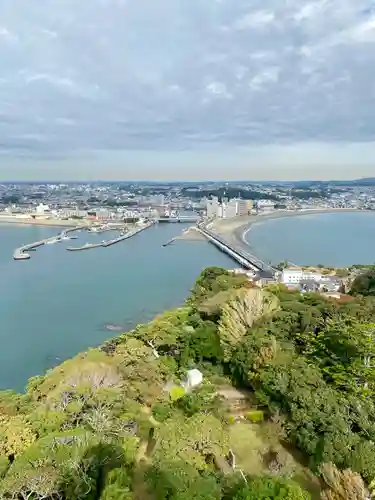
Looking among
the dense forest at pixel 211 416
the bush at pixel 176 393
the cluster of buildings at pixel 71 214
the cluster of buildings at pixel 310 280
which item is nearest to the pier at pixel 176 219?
the cluster of buildings at pixel 71 214

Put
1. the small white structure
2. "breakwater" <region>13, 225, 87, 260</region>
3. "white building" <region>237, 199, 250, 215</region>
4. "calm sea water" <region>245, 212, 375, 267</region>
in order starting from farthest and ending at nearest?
"white building" <region>237, 199, 250, 215</region>
"calm sea water" <region>245, 212, 375, 267</region>
"breakwater" <region>13, 225, 87, 260</region>
the small white structure

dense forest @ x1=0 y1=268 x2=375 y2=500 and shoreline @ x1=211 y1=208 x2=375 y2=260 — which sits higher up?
dense forest @ x1=0 y1=268 x2=375 y2=500

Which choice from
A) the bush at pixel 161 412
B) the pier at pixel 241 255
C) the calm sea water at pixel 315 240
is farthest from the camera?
the calm sea water at pixel 315 240

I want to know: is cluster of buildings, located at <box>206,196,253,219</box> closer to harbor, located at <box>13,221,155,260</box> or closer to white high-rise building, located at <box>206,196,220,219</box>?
white high-rise building, located at <box>206,196,220,219</box>

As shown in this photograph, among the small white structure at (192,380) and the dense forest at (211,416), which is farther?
the small white structure at (192,380)

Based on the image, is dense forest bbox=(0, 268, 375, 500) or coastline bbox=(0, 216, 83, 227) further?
coastline bbox=(0, 216, 83, 227)

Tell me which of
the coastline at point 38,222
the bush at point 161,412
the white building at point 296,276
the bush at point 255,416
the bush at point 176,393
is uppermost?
the bush at point 161,412

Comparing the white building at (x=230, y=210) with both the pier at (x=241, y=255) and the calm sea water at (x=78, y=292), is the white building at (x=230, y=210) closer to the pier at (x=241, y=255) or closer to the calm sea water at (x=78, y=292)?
the pier at (x=241, y=255)

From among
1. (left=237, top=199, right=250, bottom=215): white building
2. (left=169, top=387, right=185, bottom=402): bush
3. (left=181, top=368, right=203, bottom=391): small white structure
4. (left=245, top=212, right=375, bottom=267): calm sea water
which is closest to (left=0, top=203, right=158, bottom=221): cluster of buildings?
(left=237, top=199, right=250, bottom=215): white building

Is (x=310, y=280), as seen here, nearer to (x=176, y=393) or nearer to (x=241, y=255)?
(x=241, y=255)
